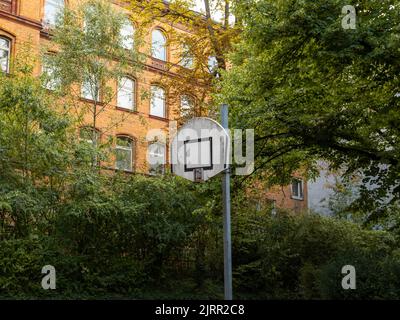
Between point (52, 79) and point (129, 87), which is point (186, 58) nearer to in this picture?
point (52, 79)

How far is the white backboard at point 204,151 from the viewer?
11.6m

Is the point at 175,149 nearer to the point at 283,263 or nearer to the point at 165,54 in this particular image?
the point at 283,263

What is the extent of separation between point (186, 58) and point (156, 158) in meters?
7.30

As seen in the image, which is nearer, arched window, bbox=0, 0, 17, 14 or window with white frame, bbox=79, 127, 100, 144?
window with white frame, bbox=79, 127, 100, 144

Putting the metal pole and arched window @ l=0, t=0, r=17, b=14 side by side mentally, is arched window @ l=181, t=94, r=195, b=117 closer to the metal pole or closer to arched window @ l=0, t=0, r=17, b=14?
arched window @ l=0, t=0, r=17, b=14

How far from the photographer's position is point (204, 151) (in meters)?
11.9

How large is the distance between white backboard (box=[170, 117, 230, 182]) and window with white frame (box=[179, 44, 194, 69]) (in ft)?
43.8

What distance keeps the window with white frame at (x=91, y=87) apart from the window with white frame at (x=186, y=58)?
4966 mm

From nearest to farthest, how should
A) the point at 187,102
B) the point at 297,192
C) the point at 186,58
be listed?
the point at 187,102 < the point at 186,58 < the point at 297,192

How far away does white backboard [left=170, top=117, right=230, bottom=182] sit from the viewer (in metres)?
11.6

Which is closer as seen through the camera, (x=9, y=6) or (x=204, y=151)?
(x=204, y=151)

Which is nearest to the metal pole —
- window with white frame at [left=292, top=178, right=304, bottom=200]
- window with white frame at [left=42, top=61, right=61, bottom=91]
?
window with white frame at [left=42, top=61, right=61, bottom=91]

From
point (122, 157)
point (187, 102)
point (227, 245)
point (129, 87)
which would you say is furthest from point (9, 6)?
point (227, 245)

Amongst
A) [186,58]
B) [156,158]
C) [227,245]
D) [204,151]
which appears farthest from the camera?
[156,158]
